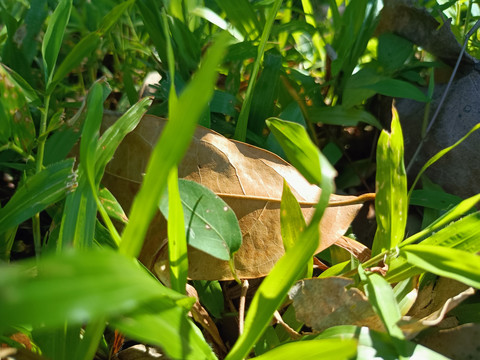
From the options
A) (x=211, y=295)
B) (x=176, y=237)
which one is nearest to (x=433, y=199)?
(x=211, y=295)

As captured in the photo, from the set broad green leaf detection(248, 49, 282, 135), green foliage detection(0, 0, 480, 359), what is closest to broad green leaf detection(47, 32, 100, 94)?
green foliage detection(0, 0, 480, 359)

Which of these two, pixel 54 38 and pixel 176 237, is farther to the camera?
pixel 54 38

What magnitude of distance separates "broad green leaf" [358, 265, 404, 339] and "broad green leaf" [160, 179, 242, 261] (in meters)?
0.19

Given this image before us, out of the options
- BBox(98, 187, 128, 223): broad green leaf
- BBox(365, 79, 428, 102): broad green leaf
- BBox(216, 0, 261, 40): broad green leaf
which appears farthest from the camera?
BBox(216, 0, 261, 40): broad green leaf

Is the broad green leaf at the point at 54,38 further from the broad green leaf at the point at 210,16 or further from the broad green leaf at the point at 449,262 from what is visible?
the broad green leaf at the point at 449,262

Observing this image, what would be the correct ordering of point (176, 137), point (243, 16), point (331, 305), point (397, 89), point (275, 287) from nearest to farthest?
point (176, 137) → point (275, 287) → point (331, 305) → point (397, 89) → point (243, 16)

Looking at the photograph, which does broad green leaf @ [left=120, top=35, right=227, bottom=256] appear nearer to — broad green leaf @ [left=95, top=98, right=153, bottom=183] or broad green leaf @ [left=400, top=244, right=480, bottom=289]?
broad green leaf @ [left=95, top=98, right=153, bottom=183]

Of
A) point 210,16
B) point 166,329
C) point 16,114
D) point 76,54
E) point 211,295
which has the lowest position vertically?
point 211,295

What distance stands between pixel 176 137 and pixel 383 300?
398 mm

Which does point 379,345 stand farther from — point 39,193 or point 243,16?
point 243,16

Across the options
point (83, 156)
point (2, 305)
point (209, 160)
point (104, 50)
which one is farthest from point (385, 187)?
point (104, 50)

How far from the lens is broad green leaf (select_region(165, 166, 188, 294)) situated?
0.68 m

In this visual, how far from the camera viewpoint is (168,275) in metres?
0.80

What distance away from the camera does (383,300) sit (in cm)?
71
